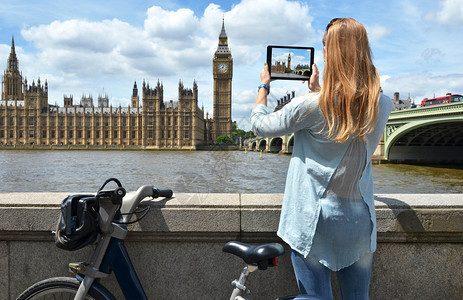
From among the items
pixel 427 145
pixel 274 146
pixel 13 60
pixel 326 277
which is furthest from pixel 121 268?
pixel 13 60

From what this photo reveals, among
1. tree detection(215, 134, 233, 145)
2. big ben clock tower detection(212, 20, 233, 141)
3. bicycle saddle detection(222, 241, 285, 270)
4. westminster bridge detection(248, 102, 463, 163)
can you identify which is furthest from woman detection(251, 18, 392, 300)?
big ben clock tower detection(212, 20, 233, 141)

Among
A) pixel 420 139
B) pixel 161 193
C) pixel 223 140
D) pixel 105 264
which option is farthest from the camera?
pixel 223 140

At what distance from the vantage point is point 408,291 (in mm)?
2117

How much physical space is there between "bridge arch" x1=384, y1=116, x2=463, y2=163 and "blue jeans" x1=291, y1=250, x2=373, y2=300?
27284 millimetres

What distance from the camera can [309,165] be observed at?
144cm

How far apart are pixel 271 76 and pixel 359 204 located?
0.62 meters

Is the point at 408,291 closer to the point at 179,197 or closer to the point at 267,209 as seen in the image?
the point at 267,209

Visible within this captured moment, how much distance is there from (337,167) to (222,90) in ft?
276

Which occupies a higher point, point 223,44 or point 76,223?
point 223,44

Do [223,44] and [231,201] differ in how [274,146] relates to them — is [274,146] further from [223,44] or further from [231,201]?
[231,201]

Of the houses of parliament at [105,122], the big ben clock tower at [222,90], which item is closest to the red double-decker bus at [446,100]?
the houses of parliament at [105,122]

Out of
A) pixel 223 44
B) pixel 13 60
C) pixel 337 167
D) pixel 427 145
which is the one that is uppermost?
pixel 223 44

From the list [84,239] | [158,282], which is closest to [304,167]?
[84,239]

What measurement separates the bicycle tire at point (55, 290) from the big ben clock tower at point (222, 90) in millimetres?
82885
